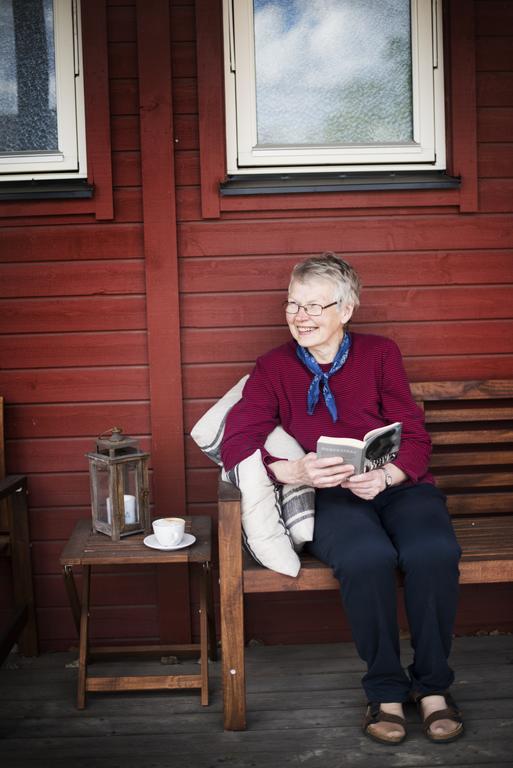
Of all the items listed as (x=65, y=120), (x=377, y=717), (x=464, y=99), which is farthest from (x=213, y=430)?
(x=464, y=99)

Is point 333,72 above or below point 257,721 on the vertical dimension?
above

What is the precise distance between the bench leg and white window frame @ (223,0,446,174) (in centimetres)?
151

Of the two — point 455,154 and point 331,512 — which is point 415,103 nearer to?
point 455,154

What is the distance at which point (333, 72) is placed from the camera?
3.21m

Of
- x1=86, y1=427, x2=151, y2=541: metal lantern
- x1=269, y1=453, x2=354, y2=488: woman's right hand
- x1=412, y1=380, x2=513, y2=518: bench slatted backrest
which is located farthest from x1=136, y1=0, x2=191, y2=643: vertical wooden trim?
x1=412, y1=380, x2=513, y2=518: bench slatted backrest

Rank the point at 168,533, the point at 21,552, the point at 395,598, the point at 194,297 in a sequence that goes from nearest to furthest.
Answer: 1. the point at 395,598
2. the point at 168,533
3. the point at 21,552
4. the point at 194,297

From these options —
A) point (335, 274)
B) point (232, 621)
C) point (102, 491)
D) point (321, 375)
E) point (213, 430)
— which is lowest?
point (232, 621)

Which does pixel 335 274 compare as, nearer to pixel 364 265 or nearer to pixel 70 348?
pixel 364 265

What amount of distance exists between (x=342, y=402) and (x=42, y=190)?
1.48m

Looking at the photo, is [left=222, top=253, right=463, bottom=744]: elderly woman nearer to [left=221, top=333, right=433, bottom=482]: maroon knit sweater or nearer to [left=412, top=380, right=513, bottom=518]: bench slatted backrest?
[left=221, top=333, right=433, bottom=482]: maroon knit sweater

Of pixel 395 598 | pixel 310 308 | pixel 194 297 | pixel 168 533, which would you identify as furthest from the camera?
pixel 194 297

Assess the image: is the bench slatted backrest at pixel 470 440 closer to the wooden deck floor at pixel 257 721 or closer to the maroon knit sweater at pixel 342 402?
the maroon knit sweater at pixel 342 402

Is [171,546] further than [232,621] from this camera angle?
Yes

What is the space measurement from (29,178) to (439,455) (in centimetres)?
199
